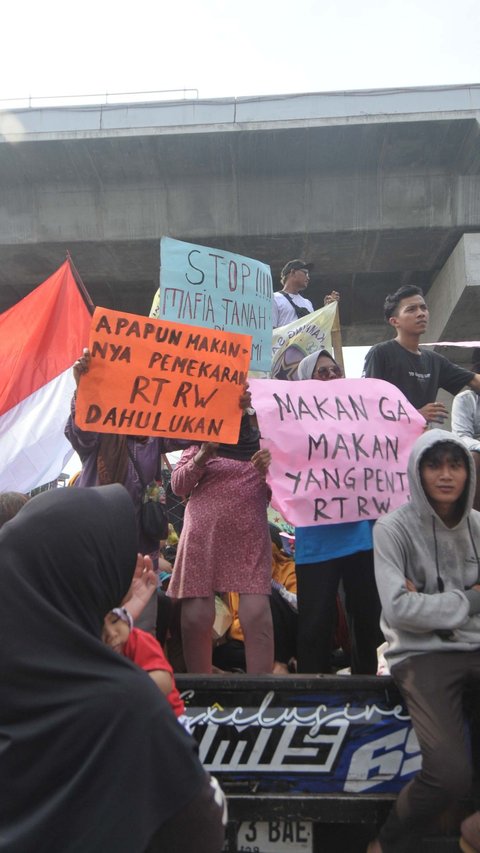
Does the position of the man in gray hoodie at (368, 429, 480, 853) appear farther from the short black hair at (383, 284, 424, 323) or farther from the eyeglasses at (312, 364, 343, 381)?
the short black hair at (383, 284, 424, 323)

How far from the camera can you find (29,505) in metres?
1.53

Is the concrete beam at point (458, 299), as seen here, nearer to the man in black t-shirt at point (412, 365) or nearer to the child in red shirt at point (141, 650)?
the man in black t-shirt at point (412, 365)

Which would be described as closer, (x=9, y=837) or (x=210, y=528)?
(x=9, y=837)

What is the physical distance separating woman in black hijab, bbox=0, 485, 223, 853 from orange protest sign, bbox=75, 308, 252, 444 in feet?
6.32

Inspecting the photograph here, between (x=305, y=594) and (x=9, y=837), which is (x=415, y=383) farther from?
(x=9, y=837)

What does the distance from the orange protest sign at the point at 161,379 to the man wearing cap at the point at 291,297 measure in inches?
96.6

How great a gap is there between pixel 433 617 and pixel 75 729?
1.59 m

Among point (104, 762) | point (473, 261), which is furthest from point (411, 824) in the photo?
point (473, 261)

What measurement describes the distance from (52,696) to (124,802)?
257 mm

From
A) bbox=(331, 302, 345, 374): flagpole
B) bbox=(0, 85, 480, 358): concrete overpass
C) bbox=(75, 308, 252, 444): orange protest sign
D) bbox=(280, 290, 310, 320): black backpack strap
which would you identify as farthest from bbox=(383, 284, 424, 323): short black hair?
bbox=(0, 85, 480, 358): concrete overpass

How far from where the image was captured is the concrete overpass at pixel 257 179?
10047 mm

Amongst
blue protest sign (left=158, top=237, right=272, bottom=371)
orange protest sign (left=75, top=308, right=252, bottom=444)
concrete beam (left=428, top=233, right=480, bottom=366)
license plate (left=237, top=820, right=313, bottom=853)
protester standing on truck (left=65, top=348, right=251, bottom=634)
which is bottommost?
license plate (left=237, top=820, right=313, bottom=853)

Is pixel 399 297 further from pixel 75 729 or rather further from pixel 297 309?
pixel 75 729

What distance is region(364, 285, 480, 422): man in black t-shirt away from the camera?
4219mm
